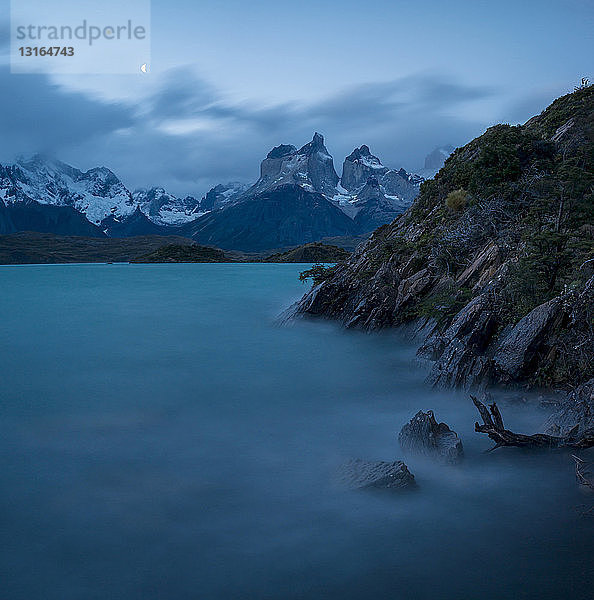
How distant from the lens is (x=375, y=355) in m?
23.1

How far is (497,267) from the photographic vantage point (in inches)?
845

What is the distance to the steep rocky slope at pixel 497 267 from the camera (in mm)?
14695

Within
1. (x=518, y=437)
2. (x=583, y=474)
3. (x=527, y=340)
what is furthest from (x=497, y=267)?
(x=583, y=474)

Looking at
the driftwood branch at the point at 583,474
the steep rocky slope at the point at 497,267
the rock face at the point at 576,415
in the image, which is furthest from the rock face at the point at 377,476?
the steep rocky slope at the point at 497,267

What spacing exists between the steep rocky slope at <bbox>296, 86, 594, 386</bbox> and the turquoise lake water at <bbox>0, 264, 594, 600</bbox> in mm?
1764

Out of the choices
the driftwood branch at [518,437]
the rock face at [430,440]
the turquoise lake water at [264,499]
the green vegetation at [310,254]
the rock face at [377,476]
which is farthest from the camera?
the green vegetation at [310,254]

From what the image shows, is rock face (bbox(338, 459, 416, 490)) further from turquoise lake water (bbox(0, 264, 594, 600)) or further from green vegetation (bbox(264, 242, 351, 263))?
green vegetation (bbox(264, 242, 351, 263))

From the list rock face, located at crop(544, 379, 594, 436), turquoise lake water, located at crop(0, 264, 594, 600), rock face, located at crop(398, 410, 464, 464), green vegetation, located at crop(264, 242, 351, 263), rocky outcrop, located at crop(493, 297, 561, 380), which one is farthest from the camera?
green vegetation, located at crop(264, 242, 351, 263)

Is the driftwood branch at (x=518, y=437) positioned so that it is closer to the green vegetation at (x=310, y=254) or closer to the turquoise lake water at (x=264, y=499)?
the turquoise lake water at (x=264, y=499)

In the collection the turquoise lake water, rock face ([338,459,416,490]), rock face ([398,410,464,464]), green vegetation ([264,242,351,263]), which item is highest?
green vegetation ([264,242,351,263])

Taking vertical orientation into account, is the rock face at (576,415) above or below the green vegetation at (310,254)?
below

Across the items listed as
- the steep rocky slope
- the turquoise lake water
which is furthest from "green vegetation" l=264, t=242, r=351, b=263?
the turquoise lake water

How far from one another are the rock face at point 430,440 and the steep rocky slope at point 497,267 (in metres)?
3.97

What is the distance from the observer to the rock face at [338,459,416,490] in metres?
10.1
